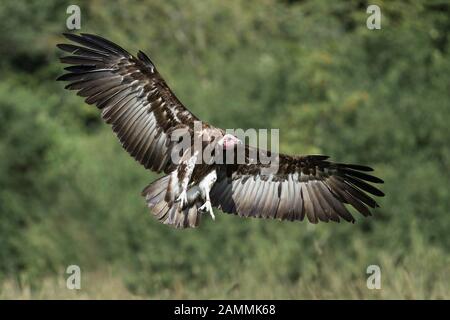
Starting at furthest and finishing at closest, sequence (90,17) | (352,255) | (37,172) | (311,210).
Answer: (90,17) → (37,172) → (352,255) → (311,210)

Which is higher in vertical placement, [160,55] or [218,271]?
[160,55]

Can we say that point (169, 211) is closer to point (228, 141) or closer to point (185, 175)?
point (185, 175)

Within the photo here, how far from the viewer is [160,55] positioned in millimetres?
29844

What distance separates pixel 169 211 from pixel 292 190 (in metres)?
1.72

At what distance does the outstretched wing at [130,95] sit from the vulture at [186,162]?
0.03ft

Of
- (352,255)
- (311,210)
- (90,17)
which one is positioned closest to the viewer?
(311,210)

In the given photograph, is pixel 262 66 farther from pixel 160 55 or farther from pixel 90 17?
pixel 90 17

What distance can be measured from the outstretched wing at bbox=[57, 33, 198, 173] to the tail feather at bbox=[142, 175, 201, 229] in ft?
1.33

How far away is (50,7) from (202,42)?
5836 mm

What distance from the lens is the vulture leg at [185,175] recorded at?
10.4 meters

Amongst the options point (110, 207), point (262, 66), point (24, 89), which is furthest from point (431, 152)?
point (24, 89)

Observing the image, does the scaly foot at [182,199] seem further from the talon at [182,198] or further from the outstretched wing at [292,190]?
the outstretched wing at [292,190]

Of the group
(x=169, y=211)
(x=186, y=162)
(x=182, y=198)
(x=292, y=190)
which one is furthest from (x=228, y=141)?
(x=292, y=190)

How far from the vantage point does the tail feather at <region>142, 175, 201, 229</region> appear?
1030 centimetres
